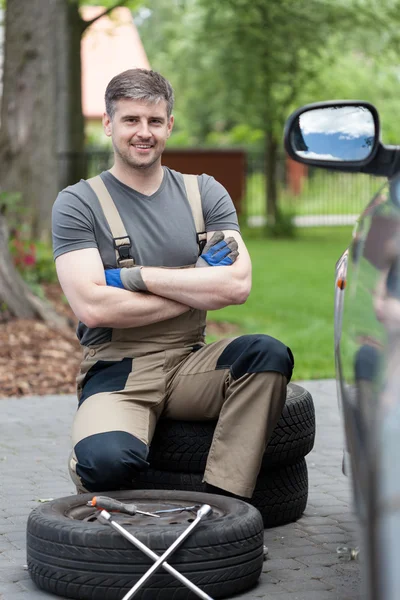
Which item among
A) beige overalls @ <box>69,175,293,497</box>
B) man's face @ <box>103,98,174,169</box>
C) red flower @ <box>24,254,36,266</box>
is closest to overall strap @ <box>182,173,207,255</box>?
beige overalls @ <box>69,175,293,497</box>

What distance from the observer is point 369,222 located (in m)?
2.63

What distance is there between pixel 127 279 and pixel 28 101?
34.1 feet

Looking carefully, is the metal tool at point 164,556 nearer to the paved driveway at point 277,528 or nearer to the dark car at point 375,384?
the paved driveway at point 277,528

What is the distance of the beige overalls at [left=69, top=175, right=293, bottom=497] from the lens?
4148mm

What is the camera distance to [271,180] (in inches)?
1059

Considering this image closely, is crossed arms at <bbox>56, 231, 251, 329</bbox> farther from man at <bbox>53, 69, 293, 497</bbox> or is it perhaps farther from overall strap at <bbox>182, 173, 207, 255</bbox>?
overall strap at <bbox>182, 173, 207, 255</bbox>

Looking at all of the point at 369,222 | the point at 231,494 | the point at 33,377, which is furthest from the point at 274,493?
A: the point at 33,377

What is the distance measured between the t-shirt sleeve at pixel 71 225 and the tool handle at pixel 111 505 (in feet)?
3.69

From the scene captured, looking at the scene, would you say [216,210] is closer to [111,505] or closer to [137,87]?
[137,87]

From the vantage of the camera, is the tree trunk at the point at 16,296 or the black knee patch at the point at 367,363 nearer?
the black knee patch at the point at 367,363

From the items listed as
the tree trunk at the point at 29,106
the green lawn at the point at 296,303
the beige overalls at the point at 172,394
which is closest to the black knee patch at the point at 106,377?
the beige overalls at the point at 172,394

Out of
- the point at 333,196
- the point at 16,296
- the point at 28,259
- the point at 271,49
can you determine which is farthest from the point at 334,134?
the point at 333,196

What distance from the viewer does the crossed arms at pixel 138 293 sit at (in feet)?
14.3

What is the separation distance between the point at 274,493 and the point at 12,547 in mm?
Answer: 1084
